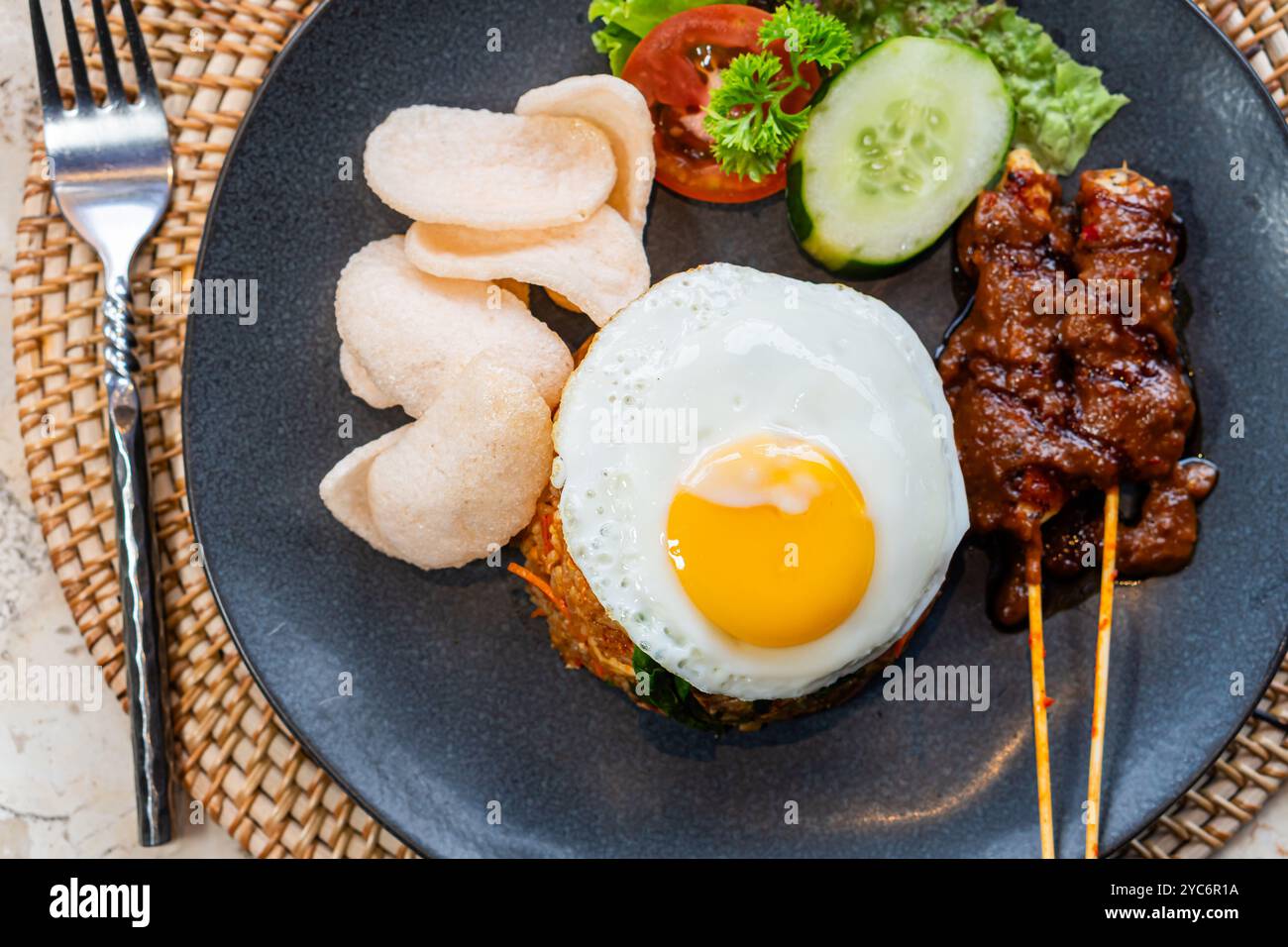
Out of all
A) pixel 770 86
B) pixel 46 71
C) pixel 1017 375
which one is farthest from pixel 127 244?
pixel 1017 375

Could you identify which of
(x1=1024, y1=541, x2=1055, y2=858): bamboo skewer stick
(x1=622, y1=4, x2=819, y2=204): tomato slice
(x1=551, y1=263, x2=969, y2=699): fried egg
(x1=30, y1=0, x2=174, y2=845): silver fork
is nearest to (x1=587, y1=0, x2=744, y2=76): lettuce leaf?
(x1=622, y1=4, x2=819, y2=204): tomato slice

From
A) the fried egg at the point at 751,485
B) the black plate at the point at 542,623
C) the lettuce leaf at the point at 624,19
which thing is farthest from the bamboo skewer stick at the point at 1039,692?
the lettuce leaf at the point at 624,19

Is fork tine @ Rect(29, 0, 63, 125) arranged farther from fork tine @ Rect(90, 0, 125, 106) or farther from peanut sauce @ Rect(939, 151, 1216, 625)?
peanut sauce @ Rect(939, 151, 1216, 625)

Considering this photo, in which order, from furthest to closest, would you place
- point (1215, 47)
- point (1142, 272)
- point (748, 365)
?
point (1215, 47), point (1142, 272), point (748, 365)

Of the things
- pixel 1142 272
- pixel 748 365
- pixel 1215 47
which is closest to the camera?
pixel 748 365
